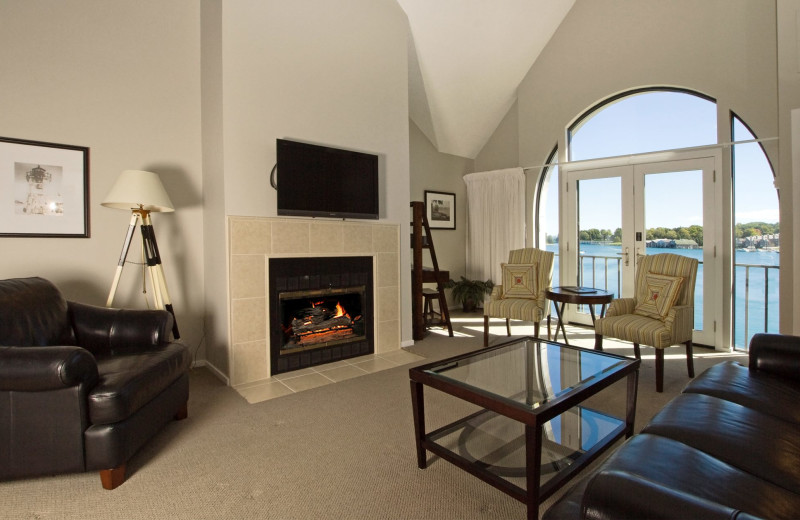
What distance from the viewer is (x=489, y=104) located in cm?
547

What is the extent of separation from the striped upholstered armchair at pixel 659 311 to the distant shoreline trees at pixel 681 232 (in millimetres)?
952

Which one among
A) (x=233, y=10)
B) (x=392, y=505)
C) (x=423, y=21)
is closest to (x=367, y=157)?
(x=233, y=10)

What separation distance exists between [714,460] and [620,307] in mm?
2430

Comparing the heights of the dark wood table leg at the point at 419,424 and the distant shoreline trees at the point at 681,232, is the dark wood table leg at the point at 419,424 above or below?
below

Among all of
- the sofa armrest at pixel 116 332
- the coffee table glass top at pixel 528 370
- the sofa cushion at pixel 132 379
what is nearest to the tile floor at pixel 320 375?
the sofa cushion at pixel 132 379

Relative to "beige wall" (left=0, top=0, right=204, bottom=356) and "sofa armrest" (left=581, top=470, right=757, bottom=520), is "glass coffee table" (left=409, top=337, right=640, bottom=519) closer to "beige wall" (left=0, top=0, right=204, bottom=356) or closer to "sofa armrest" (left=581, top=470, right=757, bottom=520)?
"sofa armrest" (left=581, top=470, right=757, bottom=520)

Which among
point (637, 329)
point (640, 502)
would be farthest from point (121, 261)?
point (637, 329)

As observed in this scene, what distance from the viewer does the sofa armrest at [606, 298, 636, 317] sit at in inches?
131

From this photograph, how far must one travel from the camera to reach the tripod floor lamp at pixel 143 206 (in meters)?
2.75

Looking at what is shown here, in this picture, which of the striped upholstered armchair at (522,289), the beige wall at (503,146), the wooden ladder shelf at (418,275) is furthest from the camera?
the beige wall at (503,146)

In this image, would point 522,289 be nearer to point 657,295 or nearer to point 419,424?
point 657,295

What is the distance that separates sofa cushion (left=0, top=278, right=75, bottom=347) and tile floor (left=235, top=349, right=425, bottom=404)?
1144 millimetres

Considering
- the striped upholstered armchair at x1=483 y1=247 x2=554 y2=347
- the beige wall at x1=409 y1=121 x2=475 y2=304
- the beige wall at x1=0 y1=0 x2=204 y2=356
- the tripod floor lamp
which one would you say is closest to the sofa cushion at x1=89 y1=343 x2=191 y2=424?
the tripod floor lamp

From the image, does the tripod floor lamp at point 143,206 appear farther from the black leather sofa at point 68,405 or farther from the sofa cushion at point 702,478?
the sofa cushion at point 702,478
